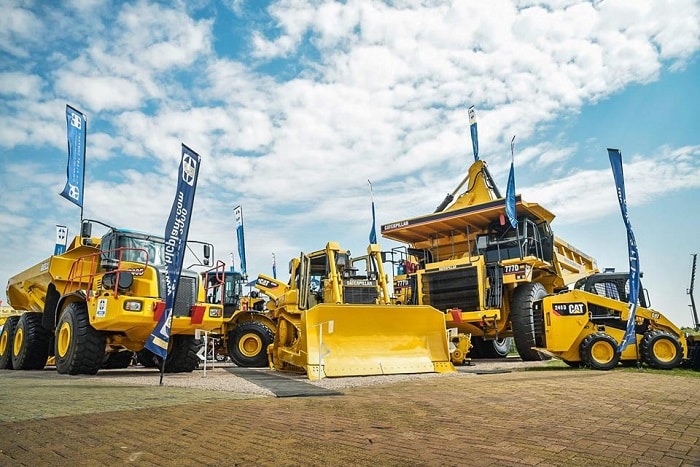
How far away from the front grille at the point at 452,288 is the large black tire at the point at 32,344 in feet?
30.3

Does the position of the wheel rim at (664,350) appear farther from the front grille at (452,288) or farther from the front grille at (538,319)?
the front grille at (452,288)

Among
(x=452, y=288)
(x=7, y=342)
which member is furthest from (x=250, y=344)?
(x=7, y=342)

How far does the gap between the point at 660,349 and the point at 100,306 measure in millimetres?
10379

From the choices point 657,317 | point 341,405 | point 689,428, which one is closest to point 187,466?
point 341,405

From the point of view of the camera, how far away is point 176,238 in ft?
24.1

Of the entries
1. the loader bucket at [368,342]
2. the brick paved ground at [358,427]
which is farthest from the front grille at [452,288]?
the brick paved ground at [358,427]

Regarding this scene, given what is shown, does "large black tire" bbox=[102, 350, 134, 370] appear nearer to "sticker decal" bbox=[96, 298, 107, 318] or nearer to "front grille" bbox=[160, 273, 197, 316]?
"front grille" bbox=[160, 273, 197, 316]

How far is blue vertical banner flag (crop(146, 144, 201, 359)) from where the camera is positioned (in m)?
7.02

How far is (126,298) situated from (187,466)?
637 centimetres

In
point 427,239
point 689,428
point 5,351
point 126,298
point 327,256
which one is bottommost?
point 689,428

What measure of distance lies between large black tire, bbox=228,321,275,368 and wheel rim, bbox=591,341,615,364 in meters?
7.27

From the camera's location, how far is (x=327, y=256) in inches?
411

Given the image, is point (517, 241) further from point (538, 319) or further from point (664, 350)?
point (664, 350)

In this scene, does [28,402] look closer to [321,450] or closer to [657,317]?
[321,450]
